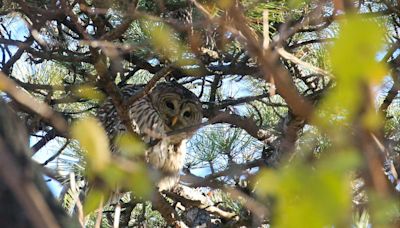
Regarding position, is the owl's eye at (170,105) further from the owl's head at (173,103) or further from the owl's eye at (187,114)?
the owl's eye at (187,114)

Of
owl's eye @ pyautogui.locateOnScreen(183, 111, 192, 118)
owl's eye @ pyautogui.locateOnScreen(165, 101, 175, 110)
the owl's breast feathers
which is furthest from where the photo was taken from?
owl's eye @ pyautogui.locateOnScreen(165, 101, 175, 110)

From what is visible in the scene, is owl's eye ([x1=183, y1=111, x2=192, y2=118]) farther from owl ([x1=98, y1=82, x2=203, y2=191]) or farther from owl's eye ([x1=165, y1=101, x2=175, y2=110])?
owl's eye ([x1=165, y1=101, x2=175, y2=110])

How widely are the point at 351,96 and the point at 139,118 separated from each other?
385 centimetres

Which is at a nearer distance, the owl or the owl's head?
the owl

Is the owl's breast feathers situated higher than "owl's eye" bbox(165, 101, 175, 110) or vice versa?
"owl's eye" bbox(165, 101, 175, 110)

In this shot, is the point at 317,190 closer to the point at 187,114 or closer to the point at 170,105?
the point at 187,114

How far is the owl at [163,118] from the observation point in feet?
13.3

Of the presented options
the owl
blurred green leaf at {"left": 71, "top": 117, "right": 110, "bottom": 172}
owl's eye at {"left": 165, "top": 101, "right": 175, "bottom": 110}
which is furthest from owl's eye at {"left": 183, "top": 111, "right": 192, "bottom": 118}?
blurred green leaf at {"left": 71, "top": 117, "right": 110, "bottom": 172}

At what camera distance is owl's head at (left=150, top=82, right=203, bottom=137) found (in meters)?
4.62

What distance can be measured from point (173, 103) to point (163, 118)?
0.12 metres

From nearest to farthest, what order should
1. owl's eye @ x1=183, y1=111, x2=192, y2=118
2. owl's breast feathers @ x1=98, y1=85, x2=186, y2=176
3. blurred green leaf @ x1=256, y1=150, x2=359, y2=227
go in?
blurred green leaf @ x1=256, y1=150, x2=359, y2=227 < owl's breast feathers @ x1=98, y1=85, x2=186, y2=176 < owl's eye @ x1=183, y1=111, x2=192, y2=118

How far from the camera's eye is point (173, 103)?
4.71 meters

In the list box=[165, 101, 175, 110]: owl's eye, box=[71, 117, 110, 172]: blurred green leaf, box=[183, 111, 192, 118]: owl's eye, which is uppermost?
box=[165, 101, 175, 110]: owl's eye

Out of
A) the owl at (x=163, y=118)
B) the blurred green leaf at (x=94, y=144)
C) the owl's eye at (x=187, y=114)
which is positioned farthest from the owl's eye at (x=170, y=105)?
the blurred green leaf at (x=94, y=144)
